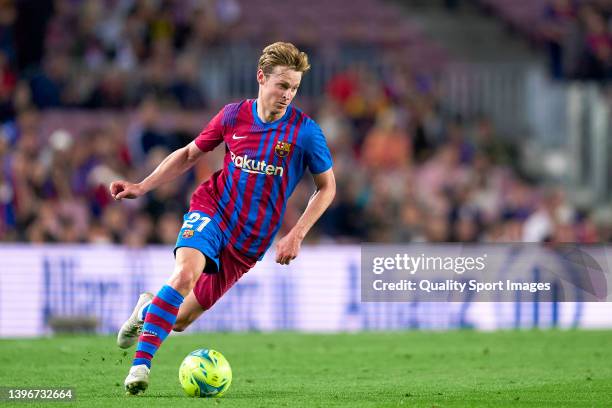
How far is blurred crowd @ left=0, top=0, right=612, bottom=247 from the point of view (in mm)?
17453

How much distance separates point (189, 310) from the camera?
376 inches

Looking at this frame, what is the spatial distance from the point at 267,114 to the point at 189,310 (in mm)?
1648

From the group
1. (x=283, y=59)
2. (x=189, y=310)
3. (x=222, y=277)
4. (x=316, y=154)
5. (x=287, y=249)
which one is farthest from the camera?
(x=189, y=310)

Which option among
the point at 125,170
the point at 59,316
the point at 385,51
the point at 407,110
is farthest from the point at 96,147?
the point at 385,51

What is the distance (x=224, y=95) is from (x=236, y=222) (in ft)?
39.8

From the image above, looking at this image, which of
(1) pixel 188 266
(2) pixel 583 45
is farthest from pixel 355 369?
(2) pixel 583 45

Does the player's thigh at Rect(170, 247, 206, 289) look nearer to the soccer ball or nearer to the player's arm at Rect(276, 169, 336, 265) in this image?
the soccer ball

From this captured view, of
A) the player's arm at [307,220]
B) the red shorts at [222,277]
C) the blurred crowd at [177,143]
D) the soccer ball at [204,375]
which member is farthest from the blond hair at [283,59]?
the blurred crowd at [177,143]

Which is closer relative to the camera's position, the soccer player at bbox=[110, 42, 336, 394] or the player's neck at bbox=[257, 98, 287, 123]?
the soccer player at bbox=[110, 42, 336, 394]

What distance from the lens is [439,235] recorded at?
1781cm

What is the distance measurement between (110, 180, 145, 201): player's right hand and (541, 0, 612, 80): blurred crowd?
531 inches

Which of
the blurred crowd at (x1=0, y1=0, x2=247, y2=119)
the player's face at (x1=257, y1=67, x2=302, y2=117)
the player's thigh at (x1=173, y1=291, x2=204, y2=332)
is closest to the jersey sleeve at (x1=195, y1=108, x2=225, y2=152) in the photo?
the player's face at (x1=257, y1=67, x2=302, y2=117)

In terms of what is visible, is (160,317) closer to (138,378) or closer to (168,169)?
(138,378)

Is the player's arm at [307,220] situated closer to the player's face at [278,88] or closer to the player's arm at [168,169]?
the player's face at [278,88]
